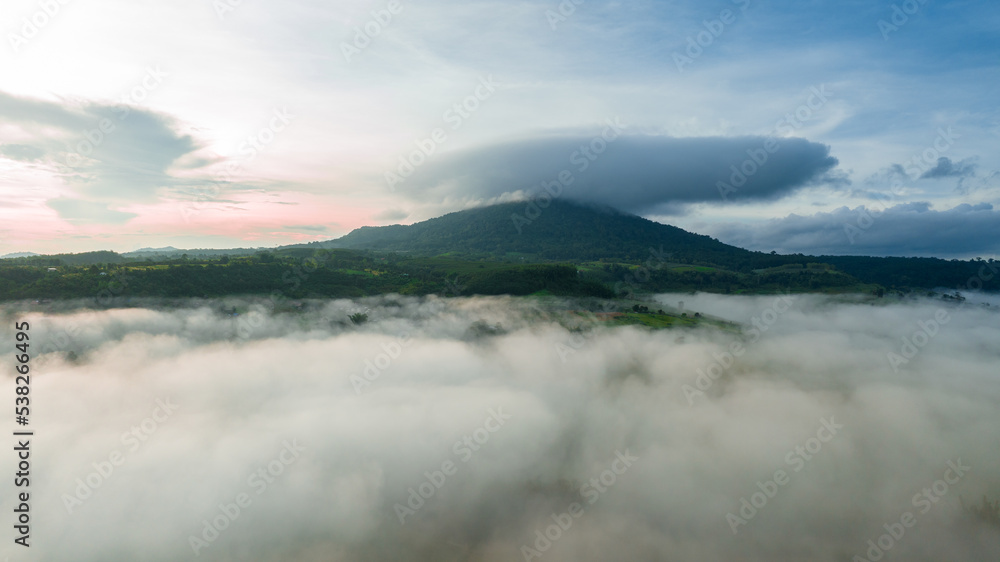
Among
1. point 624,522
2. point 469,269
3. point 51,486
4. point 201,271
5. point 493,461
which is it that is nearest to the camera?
point 51,486

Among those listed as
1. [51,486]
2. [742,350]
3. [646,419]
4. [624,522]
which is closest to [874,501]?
[646,419]

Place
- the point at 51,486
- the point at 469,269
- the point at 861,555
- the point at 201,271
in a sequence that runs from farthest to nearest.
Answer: the point at 469,269 < the point at 201,271 < the point at 861,555 < the point at 51,486

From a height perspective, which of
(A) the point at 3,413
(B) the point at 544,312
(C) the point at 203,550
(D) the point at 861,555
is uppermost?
(B) the point at 544,312

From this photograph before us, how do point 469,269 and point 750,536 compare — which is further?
point 469,269

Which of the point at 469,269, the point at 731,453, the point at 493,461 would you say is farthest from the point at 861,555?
the point at 469,269

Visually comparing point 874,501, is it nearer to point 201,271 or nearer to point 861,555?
point 861,555

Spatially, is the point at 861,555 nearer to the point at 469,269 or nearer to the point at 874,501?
the point at 874,501

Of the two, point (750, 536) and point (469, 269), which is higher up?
point (469, 269)

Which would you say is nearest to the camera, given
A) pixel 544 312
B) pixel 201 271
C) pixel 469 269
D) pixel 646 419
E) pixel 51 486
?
pixel 51 486

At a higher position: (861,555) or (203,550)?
(203,550)
